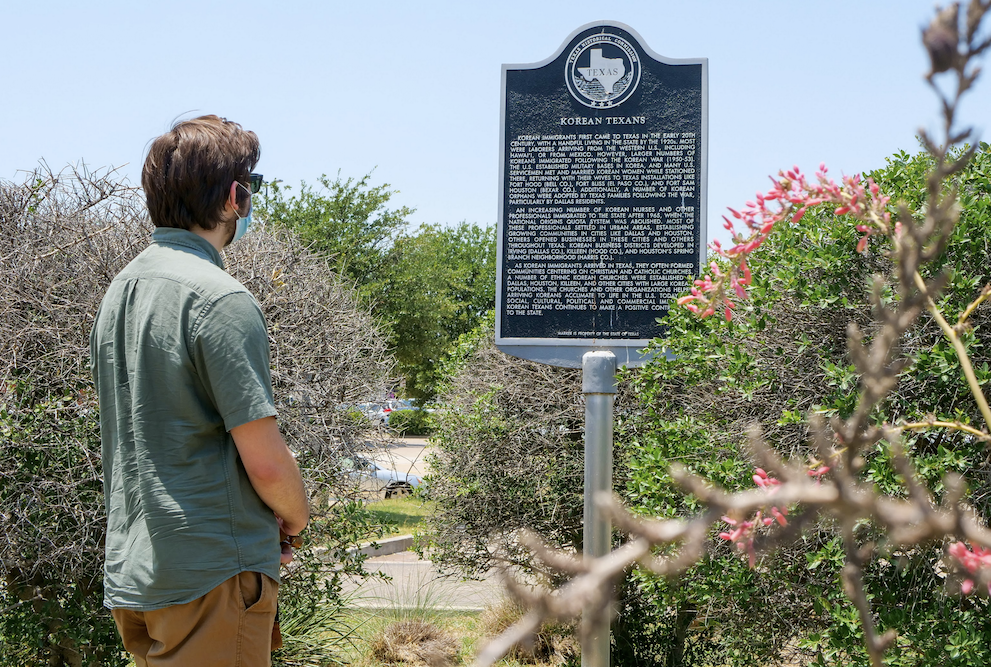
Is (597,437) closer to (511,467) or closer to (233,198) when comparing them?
(511,467)

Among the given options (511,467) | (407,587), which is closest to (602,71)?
(511,467)

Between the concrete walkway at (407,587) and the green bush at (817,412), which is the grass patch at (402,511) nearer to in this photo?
the concrete walkway at (407,587)

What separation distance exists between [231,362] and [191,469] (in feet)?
0.94

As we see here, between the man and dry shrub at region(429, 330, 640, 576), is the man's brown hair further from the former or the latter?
dry shrub at region(429, 330, 640, 576)

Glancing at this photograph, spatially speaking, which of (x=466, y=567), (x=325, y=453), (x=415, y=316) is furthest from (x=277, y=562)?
(x=415, y=316)

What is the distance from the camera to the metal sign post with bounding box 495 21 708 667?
4.62m

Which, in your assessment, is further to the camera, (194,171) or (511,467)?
(511,467)

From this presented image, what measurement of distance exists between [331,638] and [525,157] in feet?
11.2

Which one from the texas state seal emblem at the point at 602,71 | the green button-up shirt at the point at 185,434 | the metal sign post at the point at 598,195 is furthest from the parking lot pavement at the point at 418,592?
the green button-up shirt at the point at 185,434

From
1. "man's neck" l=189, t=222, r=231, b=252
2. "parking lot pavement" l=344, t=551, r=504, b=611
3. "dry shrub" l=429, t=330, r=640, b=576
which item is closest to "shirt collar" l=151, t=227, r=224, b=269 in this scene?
"man's neck" l=189, t=222, r=231, b=252

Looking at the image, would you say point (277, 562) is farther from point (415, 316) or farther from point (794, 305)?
point (415, 316)

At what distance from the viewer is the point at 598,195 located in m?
4.67

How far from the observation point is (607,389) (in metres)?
4.42

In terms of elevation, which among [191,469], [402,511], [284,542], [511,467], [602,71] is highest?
[602,71]
